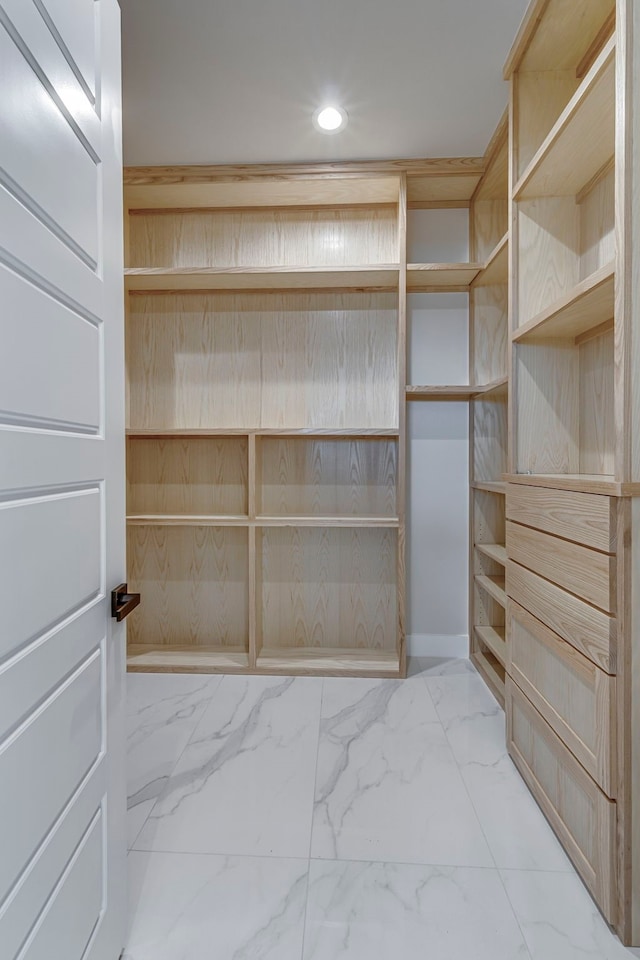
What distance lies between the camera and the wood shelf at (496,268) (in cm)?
217

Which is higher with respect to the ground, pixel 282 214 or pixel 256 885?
pixel 282 214

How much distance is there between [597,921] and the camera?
3.95 feet

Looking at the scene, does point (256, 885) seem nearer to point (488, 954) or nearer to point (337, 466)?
point (488, 954)

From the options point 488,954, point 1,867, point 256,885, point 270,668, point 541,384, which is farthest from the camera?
point 270,668

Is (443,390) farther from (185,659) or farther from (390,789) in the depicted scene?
(185,659)

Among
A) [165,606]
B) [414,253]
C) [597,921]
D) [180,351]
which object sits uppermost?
[414,253]

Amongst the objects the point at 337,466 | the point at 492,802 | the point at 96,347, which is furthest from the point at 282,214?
the point at 492,802

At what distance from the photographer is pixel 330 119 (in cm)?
211

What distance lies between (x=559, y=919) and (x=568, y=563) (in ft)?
2.67

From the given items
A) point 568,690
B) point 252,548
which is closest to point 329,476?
point 252,548

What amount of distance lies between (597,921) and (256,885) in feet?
2.60

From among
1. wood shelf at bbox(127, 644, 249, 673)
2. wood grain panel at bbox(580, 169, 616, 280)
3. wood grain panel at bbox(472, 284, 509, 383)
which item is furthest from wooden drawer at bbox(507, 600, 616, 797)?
wood shelf at bbox(127, 644, 249, 673)

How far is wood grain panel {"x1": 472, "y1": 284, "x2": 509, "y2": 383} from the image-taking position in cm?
258

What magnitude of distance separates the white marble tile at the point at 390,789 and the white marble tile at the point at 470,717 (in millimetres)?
50
